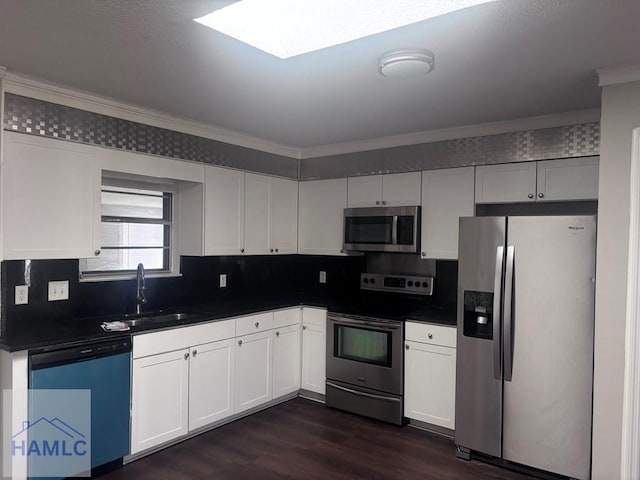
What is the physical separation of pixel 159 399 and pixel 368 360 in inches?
66.5

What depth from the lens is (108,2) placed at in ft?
5.90

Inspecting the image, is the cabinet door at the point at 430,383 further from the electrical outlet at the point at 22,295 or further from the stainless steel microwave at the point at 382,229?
the electrical outlet at the point at 22,295

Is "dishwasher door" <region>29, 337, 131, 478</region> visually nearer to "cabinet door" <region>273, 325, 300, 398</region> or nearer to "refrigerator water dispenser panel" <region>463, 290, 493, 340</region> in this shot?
"cabinet door" <region>273, 325, 300, 398</region>

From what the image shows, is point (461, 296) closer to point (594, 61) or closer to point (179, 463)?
point (594, 61)

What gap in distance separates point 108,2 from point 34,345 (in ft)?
5.90

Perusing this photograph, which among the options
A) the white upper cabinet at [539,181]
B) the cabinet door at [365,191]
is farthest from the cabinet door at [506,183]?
the cabinet door at [365,191]

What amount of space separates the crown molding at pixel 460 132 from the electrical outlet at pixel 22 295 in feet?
9.27

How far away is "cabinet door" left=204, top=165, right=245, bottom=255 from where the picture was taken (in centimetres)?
382

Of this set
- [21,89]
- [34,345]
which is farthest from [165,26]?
[34,345]

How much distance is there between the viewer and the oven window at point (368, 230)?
13.5 feet

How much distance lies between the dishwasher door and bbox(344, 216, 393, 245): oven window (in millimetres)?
2251

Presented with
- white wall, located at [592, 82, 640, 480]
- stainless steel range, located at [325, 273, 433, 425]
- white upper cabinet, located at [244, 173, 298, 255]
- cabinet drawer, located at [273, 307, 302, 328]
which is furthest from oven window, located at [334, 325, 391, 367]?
white wall, located at [592, 82, 640, 480]

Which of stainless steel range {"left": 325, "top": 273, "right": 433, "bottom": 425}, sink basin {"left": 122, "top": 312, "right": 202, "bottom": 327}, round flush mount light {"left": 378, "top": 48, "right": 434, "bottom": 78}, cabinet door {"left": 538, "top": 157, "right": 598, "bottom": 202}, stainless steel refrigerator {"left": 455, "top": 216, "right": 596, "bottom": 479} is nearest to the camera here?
round flush mount light {"left": 378, "top": 48, "right": 434, "bottom": 78}

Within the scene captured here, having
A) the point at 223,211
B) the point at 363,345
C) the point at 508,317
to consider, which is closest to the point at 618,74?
the point at 508,317
